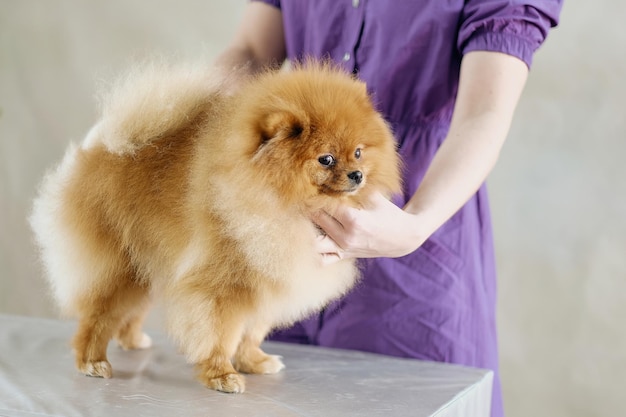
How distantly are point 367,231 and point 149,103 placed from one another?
48cm

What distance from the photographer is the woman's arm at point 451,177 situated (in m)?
1.29

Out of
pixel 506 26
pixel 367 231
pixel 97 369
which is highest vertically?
pixel 506 26

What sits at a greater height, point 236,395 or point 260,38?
point 260,38

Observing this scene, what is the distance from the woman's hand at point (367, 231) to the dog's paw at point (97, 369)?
1.53ft

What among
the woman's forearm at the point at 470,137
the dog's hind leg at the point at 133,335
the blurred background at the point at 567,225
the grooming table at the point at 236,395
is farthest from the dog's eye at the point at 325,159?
the blurred background at the point at 567,225

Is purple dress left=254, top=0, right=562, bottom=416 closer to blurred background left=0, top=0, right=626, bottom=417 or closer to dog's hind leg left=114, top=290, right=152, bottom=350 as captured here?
dog's hind leg left=114, top=290, right=152, bottom=350

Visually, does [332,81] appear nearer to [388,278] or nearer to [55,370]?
[388,278]

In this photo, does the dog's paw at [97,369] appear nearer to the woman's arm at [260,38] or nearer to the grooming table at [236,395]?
the grooming table at [236,395]

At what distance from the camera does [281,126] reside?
1197 mm

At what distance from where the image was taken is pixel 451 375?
1.49 m

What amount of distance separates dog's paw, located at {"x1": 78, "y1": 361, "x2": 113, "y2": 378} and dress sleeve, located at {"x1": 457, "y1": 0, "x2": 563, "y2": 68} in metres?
0.97

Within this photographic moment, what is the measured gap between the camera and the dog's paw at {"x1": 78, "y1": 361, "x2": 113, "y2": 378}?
1371 mm

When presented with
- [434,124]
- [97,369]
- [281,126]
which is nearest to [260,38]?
[434,124]

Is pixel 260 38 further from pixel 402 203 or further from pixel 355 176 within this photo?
pixel 355 176
